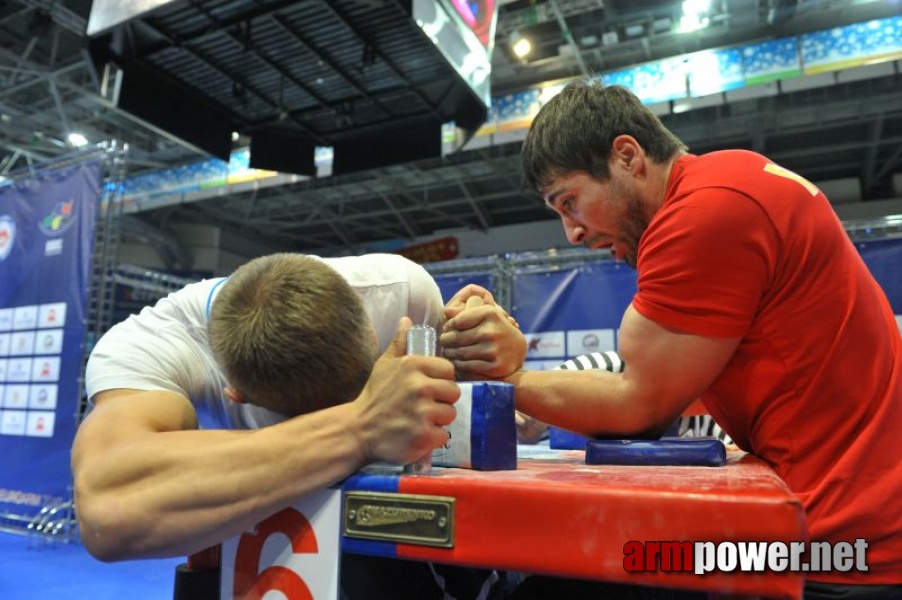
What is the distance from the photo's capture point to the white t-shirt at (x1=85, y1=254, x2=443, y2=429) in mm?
1072

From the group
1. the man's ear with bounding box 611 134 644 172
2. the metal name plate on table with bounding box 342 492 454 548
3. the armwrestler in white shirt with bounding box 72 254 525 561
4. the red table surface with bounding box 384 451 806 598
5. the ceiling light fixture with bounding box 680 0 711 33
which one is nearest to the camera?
the red table surface with bounding box 384 451 806 598

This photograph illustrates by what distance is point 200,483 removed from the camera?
2.45 feet

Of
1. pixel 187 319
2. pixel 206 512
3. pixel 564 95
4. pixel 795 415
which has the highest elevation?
pixel 564 95

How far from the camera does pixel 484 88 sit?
3.63m

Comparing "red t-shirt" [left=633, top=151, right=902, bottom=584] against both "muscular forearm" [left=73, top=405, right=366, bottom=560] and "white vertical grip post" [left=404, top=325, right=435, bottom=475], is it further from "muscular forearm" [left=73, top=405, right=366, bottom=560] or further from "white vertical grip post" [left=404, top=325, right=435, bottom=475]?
"muscular forearm" [left=73, top=405, right=366, bottom=560]

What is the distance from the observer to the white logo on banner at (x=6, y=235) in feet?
14.2

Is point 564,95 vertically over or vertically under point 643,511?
over

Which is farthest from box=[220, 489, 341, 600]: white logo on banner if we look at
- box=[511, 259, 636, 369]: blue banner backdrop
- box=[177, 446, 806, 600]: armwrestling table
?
box=[511, 259, 636, 369]: blue banner backdrop

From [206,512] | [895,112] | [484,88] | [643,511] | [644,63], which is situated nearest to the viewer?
[643,511]

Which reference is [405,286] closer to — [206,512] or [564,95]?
[564,95]

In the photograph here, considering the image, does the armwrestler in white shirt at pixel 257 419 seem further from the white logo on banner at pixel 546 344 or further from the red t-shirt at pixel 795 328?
the white logo on banner at pixel 546 344

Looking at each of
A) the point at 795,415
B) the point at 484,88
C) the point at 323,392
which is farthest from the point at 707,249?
the point at 484,88

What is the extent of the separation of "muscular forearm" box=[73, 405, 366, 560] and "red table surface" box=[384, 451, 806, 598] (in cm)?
14

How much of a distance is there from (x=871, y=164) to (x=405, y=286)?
1002cm
